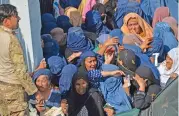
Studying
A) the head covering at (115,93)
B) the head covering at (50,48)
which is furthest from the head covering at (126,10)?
the head covering at (115,93)

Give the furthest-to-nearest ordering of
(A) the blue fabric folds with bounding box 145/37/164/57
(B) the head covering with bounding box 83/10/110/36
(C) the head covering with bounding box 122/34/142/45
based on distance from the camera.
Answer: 1. (B) the head covering with bounding box 83/10/110/36
2. (C) the head covering with bounding box 122/34/142/45
3. (A) the blue fabric folds with bounding box 145/37/164/57

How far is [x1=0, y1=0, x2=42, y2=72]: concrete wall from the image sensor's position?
21.7ft

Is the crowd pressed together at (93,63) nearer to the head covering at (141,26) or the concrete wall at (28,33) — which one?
the head covering at (141,26)

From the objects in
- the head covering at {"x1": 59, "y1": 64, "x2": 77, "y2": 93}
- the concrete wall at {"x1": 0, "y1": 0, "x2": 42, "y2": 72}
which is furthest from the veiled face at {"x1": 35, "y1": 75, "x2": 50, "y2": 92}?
the concrete wall at {"x1": 0, "y1": 0, "x2": 42, "y2": 72}

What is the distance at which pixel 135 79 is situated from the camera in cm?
617

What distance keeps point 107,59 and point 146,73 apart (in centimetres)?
72

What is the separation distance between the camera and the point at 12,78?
16.5 ft

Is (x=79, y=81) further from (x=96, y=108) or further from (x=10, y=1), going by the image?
(x=10, y=1)

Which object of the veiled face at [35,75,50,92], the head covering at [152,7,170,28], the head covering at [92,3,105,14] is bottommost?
the veiled face at [35,75,50,92]

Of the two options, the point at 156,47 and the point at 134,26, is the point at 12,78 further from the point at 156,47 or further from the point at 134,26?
the point at 134,26

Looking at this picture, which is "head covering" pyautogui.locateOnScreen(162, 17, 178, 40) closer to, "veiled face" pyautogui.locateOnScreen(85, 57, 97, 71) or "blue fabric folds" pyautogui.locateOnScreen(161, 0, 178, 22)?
"blue fabric folds" pyautogui.locateOnScreen(161, 0, 178, 22)

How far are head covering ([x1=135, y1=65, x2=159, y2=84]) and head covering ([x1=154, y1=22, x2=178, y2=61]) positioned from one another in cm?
111

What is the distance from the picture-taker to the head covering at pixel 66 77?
20.8 feet

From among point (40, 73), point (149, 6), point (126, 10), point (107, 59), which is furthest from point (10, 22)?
point (149, 6)
